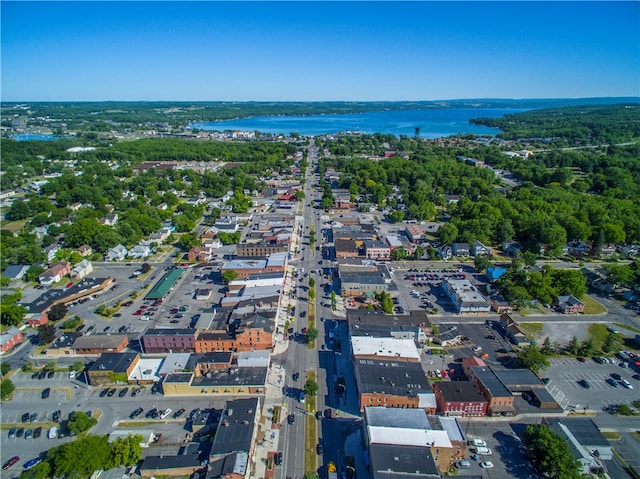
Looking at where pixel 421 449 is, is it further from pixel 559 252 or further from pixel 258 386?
pixel 559 252

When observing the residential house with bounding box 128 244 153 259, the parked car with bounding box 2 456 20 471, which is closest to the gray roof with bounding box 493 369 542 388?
the parked car with bounding box 2 456 20 471

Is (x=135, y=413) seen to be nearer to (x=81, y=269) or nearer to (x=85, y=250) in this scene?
(x=81, y=269)

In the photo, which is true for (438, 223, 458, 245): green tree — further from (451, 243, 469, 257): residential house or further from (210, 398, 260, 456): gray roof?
(210, 398, 260, 456): gray roof

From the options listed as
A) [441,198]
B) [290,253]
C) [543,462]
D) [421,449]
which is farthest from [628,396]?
[441,198]

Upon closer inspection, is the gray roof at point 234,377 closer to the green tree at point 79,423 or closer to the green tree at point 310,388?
the green tree at point 310,388

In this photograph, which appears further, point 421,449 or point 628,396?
point 628,396

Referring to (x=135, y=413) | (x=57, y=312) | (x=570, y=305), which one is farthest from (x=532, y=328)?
(x=57, y=312)

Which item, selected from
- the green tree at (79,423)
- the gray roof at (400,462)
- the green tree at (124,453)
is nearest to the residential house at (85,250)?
the green tree at (79,423)
